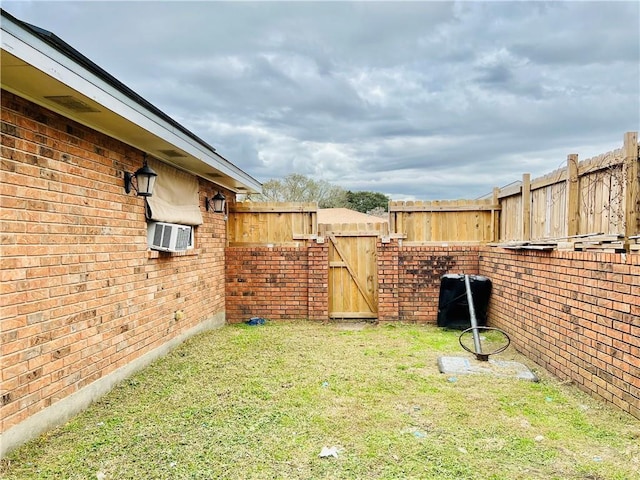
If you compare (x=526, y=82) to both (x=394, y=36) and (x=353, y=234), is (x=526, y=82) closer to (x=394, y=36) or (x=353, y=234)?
(x=394, y=36)

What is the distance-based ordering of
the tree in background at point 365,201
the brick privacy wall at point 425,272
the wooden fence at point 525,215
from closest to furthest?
the wooden fence at point 525,215
the brick privacy wall at point 425,272
the tree in background at point 365,201

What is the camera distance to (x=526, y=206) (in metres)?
5.45

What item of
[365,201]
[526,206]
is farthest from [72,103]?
[365,201]

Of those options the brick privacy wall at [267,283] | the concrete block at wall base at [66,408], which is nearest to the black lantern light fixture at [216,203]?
the brick privacy wall at [267,283]

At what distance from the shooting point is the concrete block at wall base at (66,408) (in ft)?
8.36

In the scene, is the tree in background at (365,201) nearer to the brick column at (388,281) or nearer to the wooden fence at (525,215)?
the wooden fence at (525,215)

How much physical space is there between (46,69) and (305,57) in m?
6.47

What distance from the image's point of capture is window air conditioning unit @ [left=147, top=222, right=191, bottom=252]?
4.61 meters

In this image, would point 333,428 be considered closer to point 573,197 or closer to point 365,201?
point 573,197

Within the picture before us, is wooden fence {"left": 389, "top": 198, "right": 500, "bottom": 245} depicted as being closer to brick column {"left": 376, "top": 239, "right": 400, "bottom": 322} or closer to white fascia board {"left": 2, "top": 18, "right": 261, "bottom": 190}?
brick column {"left": 376, "top": 239, "right": 400, "bottom": 322}

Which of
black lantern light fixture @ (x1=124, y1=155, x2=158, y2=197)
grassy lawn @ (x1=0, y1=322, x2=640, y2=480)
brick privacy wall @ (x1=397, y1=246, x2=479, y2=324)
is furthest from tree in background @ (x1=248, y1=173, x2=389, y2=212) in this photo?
grassy lawn @ (x1=0, y1=322, x2=640, y2=480)

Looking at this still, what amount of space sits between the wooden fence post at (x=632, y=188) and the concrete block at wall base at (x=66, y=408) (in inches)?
190

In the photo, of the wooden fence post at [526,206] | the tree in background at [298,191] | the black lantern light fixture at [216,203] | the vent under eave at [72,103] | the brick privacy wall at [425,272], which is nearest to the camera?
the vent under eave at [72,103]

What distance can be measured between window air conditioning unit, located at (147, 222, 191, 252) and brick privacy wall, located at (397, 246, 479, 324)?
3713 mm
